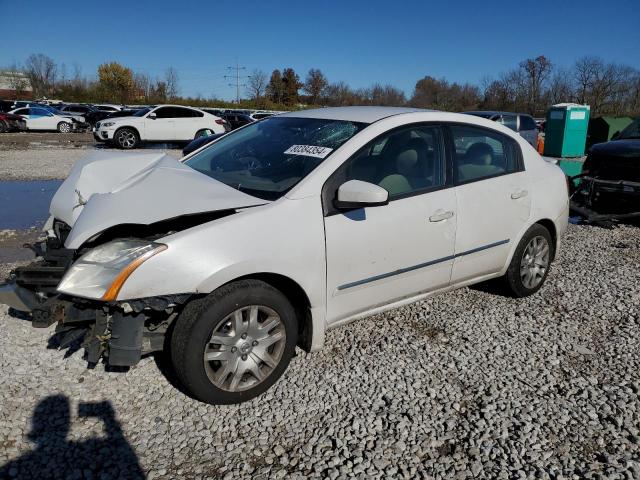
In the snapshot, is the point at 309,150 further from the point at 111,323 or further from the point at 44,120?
the point at 44,120

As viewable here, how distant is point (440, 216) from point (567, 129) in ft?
58.7

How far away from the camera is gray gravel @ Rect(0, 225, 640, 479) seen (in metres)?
2.50

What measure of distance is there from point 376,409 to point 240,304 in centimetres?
101

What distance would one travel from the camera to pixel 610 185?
7.51 meters

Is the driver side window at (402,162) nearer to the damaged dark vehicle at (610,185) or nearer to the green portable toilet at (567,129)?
the damaged dark vehicle at (610,185)

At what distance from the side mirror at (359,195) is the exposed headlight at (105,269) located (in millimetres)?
1080

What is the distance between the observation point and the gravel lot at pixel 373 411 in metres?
2.49

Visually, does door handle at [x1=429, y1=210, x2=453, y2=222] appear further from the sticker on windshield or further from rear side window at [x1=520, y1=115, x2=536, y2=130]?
rear side window at [x1=520, y1=115, x2=536, y2=130]

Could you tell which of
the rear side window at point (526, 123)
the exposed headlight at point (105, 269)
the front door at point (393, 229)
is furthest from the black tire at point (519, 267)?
the rear side window at point (526, 123)

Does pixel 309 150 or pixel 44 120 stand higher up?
pixel 309 150

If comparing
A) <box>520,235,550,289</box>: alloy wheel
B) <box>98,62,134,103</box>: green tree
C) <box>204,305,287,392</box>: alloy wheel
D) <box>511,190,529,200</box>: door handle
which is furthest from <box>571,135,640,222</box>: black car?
<box>98,62,134,103</box>: green tree

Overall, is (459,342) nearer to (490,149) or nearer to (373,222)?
(373,222)

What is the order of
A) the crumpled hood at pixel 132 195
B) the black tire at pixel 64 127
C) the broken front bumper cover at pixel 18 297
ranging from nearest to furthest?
the crumpled hood at pixel 132 195
the broken front bumper cover at pixel 18 297
the black tire at pixel 64 127

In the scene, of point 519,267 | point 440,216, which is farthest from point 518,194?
point 440,216
